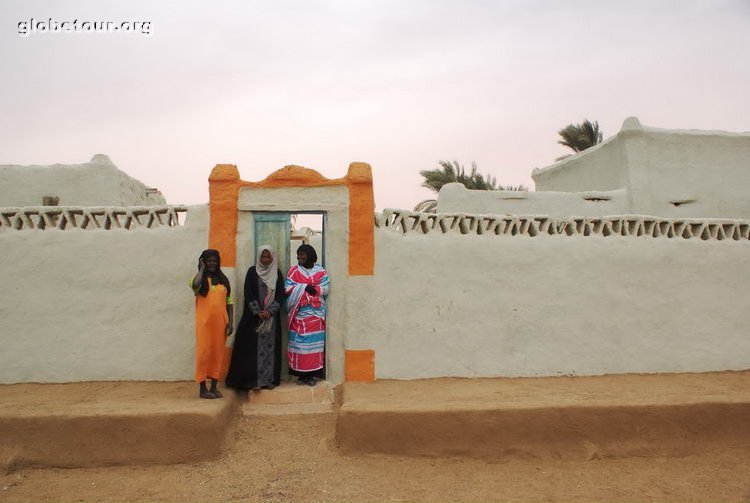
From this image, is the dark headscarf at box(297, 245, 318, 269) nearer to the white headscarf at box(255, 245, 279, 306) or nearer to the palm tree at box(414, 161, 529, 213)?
the white headscarf at box(255, 245, 279, 306)

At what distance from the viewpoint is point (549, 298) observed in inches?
213

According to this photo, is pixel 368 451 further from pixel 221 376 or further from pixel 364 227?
pixel 364 227

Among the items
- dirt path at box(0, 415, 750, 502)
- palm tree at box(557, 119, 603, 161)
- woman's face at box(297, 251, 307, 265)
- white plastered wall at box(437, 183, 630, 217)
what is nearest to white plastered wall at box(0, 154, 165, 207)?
woman's face at box(297, 251, 307, 265)

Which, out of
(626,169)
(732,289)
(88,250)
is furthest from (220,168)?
(626,169)

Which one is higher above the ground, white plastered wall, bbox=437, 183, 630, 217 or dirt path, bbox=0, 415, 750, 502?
white plastered wall, bbox=437, 183, 630, 217

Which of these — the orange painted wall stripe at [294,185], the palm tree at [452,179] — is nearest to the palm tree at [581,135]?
the palm tree at [452,179]

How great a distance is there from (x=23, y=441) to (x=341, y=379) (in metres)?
2.52

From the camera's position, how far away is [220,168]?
201 inches

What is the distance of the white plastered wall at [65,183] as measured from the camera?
691cm

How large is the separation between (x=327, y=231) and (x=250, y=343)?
1263 mm

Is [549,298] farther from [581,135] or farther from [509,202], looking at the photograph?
[581,135]

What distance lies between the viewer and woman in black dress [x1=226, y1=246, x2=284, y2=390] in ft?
15.7

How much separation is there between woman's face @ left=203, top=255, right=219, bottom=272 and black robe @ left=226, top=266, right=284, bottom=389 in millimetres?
432

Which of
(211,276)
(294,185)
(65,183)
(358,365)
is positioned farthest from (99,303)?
(65,183)
